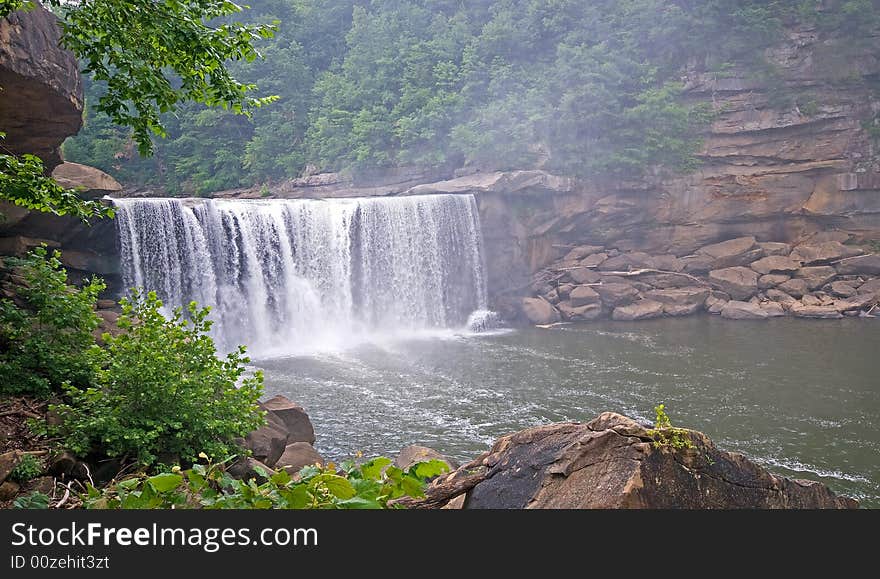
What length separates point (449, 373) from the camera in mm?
16453

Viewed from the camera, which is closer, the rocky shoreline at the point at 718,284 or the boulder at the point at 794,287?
the rocky shoreline at the point at 718,284

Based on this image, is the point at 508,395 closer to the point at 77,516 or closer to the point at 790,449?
the point at 790,449

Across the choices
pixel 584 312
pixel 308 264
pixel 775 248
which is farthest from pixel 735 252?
pixel 308 264

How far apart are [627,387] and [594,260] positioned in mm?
11088

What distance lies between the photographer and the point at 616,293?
24.0 meters

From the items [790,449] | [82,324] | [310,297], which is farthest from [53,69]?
[310,297]

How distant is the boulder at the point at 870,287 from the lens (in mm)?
22938

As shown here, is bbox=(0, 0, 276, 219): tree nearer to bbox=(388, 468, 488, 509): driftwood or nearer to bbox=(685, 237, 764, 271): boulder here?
bbox=(388, 468, 488, 509): driftwood

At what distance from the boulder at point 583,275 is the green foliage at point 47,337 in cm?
1938

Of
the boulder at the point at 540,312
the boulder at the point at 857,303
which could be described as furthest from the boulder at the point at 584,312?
the boulder at the point at 857,303

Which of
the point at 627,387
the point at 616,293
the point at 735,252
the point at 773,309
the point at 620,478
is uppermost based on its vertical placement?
the point at 735,252

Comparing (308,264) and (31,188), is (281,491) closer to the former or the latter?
(31,188)

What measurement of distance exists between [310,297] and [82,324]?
14.5 metres

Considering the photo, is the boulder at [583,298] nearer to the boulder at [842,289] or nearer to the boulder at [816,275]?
the boulder at [816,275]
